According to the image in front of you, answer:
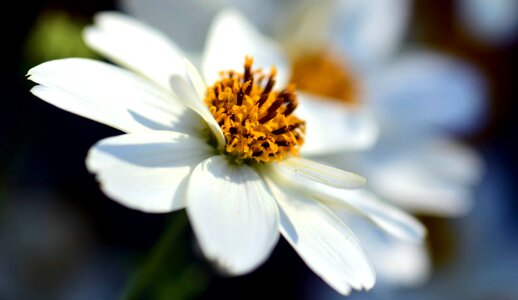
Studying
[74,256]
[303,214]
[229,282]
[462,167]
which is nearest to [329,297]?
[229,282]

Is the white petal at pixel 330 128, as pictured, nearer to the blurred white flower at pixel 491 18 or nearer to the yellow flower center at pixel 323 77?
the yellow flower center at pixel 323 77

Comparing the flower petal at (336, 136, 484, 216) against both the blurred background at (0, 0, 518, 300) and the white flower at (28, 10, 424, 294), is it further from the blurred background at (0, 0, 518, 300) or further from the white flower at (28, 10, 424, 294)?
the white flower at (28, 10, 424, 294)

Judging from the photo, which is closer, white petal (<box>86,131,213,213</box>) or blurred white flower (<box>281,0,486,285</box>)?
white petal (<box>86,131,213,213</box>)

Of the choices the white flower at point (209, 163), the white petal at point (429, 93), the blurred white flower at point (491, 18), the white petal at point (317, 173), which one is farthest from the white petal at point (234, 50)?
the blurred white flower at point (491, 18)

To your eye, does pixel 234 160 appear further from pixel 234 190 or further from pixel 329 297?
pixel 329 297

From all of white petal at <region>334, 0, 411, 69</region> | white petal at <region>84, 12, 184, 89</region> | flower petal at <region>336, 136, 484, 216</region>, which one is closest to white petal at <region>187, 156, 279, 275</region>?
white petal at <region>84, 12, 184, 89</region>

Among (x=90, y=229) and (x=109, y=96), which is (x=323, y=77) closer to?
(x=90, y=229)

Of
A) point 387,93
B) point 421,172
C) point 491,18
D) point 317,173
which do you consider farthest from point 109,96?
point 491,18
